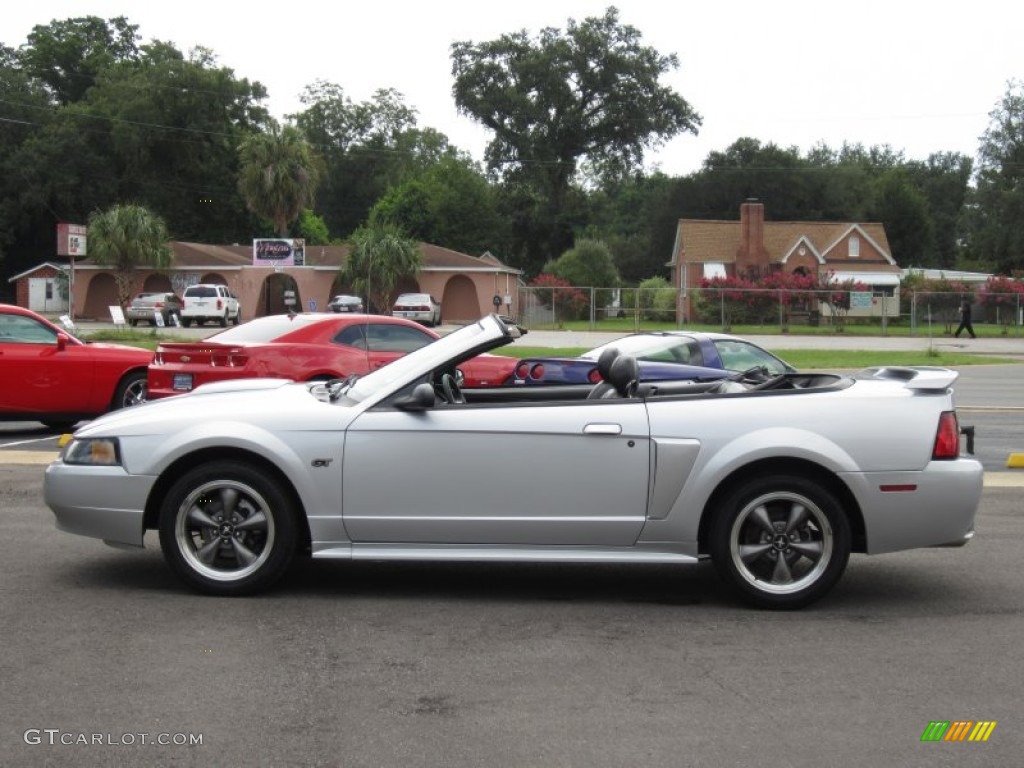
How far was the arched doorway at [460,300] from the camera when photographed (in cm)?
6275

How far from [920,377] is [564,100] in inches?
3317

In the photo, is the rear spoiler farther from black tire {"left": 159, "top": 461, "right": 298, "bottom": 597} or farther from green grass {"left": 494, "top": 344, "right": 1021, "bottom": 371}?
green grass {"left": 494, "top": 344, "right": 1021, "bottom": 371}

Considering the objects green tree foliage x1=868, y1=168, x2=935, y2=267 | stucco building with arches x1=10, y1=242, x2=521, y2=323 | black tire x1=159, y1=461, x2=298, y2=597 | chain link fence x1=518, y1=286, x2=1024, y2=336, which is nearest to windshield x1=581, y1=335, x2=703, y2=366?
black tire x1=159, y1=461, x2=298, y2=597

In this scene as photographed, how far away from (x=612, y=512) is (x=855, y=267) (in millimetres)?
69822

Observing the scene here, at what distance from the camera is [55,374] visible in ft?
43.7

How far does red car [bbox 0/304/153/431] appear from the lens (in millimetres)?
13180

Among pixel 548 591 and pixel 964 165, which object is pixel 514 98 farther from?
pixel 548 591

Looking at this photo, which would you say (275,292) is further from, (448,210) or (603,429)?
(603,429)

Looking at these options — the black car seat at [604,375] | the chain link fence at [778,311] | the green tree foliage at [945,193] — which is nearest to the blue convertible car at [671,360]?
the black car seat at [604,375]

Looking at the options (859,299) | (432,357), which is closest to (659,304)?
(859,299)

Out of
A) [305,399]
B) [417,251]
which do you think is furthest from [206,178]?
[305,399]

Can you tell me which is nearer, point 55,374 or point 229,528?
point 229,528

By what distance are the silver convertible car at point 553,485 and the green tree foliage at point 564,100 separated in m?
83.5

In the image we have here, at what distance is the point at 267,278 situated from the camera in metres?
62.2
